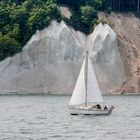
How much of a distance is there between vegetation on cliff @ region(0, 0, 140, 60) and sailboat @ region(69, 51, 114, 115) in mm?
43700

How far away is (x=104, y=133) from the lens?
67938mm

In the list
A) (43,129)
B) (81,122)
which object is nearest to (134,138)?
(43,129)

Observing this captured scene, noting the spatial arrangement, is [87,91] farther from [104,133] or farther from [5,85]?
[5,85]

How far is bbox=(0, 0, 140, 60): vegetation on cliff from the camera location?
134 metres

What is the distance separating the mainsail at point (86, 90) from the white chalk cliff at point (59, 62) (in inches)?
1684

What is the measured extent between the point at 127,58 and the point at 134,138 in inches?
3086

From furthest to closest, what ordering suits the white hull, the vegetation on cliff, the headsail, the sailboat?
the vegetation on cliff, the headsail, the sailboat, the white hull

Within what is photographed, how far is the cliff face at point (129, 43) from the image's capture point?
13875 centimetres

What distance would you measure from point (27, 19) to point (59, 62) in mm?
8630

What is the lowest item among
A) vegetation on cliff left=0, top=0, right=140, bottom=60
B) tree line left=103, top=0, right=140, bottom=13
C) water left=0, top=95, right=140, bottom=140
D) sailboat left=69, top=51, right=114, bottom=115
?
water left=0, top=95, right=140, bottom=140

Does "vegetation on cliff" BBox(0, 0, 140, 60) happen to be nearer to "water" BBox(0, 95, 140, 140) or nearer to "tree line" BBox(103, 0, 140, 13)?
"tree line" BBox(103, 0, 140, 13)

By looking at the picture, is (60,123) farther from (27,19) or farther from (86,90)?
(27,19)

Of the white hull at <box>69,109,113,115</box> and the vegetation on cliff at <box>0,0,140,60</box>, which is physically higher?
the vegetation on cliff at <box>0,0,140,60</box>

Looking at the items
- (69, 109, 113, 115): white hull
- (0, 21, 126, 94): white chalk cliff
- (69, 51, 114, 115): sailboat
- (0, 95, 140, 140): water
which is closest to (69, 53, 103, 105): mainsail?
(69, 51, 114, 115): sailboat
